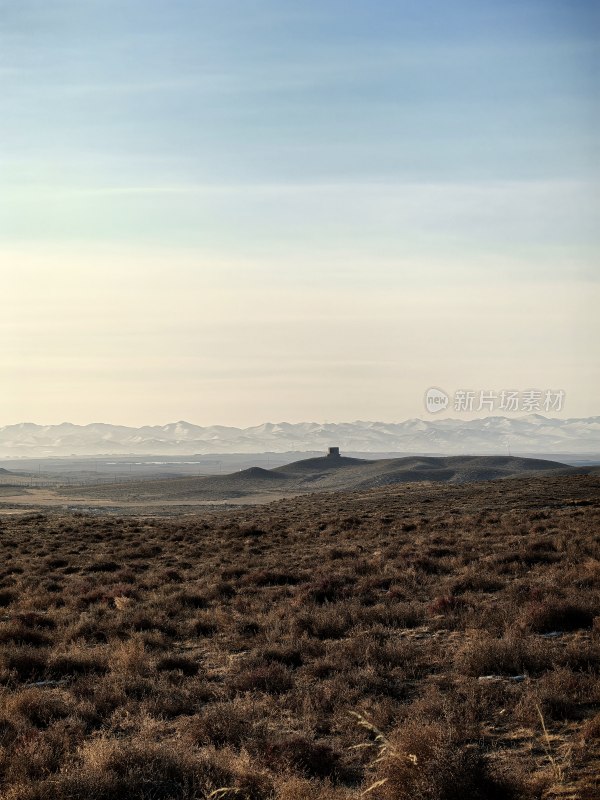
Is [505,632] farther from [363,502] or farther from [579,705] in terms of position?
[363,502]

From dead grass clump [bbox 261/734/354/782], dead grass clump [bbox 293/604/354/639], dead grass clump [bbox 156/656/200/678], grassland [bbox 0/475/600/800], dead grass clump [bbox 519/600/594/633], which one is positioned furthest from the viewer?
dead grass clump [bbox 293/604/354/639]

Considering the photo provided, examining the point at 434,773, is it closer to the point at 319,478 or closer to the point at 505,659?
the point at 505,659

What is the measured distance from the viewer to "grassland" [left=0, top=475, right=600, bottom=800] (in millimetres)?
7211

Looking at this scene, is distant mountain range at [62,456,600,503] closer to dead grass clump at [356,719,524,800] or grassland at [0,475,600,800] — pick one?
grassland at [0,475,600,800]

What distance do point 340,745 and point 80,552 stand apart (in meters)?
25.2

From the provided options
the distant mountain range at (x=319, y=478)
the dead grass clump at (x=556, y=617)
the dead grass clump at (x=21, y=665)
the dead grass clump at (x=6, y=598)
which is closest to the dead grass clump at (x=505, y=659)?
the dead grass clump at (x=556, y=617)

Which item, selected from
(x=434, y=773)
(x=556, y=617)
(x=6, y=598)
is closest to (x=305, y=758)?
(x=434, y=773)

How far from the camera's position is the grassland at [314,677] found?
23.7ft

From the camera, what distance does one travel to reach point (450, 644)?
41.6ft

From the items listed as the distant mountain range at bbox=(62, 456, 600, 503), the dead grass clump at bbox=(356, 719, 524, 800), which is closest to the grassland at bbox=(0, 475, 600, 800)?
the dead grass clump at bbox=(356, 719, 524, 800)

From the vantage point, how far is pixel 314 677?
11.0 meters

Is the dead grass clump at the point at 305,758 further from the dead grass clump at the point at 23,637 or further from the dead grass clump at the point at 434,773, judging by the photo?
the dead grass clump at the point at 23,637

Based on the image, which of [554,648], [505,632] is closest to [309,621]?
[505,632]

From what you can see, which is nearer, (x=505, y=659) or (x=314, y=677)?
(x=505, y=659)
